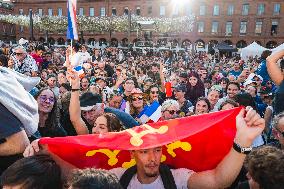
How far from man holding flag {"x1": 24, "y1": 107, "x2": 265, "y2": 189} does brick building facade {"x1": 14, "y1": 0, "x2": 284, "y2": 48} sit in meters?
46.1

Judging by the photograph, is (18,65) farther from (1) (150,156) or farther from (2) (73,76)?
(1) (150,156)

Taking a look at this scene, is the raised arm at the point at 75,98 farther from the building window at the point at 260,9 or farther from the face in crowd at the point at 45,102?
the building window at the point at 260,9

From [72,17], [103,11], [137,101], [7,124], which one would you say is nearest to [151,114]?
[137,101]

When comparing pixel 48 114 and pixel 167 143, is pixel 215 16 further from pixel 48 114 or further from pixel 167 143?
pixel 167 143

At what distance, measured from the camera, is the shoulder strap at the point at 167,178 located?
2.44 m

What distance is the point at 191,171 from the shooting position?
2.62 meters

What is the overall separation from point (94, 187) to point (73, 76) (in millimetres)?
1838

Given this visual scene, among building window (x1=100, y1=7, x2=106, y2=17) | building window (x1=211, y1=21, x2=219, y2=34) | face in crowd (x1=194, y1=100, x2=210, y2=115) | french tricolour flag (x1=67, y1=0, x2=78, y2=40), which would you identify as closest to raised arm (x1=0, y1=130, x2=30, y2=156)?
french tricolour flag (x1=67, y1=0, x2=78, y2=40)

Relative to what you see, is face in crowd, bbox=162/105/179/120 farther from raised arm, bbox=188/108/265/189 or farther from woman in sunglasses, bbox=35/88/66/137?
raised arm, bbox=188/108/265/189

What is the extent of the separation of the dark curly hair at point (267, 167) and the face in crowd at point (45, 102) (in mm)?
2307

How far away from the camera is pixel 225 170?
2.39 meters

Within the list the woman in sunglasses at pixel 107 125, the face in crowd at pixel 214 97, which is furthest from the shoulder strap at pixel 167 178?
the face in crowd at pixel 214 97

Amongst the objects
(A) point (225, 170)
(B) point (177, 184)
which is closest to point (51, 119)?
(B) point (177, 184)

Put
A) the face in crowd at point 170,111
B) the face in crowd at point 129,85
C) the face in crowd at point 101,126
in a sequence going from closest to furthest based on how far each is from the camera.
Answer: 1. the face in crowd at point 101,126
2. the face in crowd at point 170,111
3. the face in crowd at point 129,85
